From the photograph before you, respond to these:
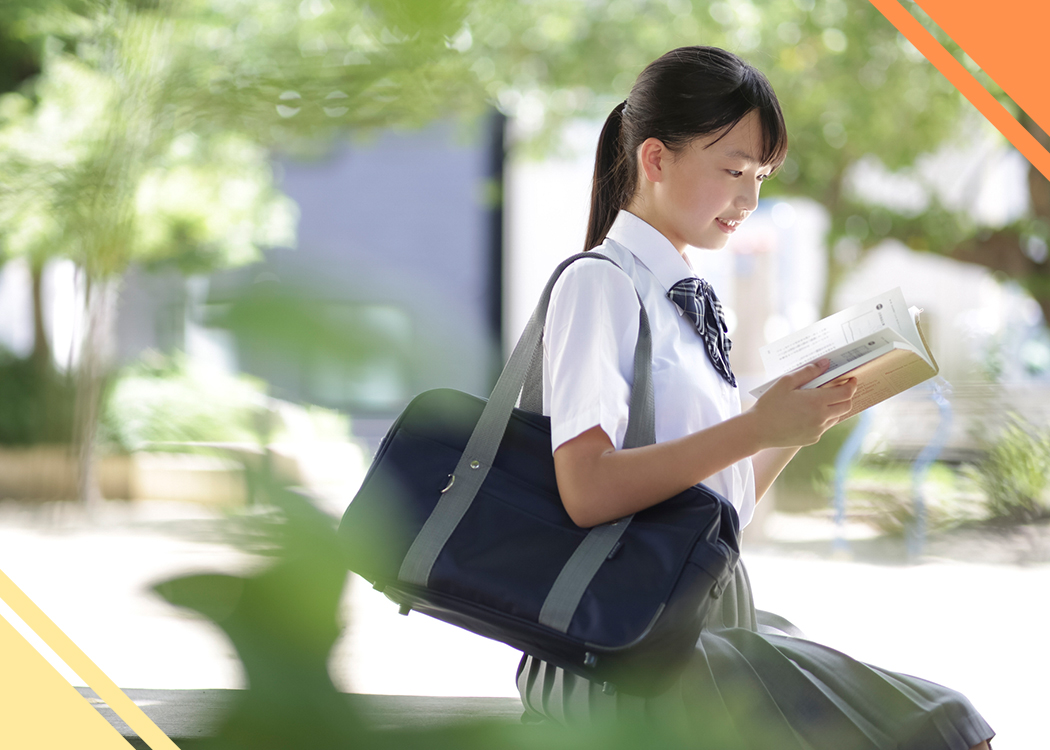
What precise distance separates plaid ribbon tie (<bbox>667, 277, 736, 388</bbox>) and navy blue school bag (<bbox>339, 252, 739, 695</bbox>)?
0.23 metres

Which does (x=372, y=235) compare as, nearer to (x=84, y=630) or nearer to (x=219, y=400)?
(x=219, y=400)

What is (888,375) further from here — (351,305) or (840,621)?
(840,621)

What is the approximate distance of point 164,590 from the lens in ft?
0.95

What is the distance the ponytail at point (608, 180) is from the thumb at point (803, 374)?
45 centimetres

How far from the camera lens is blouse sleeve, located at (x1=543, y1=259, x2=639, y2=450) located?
1095mm

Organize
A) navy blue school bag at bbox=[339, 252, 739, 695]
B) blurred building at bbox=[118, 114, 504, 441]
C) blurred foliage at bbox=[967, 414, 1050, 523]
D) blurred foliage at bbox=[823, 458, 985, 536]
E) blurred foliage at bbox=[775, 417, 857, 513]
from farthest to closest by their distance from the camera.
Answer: blurred foliage at bbox=[775, 417, 857, 513] < blurred foliage at bbox=[823, 458, 985, 536] < blurred foliage at bbox=[967, 414, 1050, 523] < navy blue school bag at bbox=[339, 252, 739, 695] < blurred building at bbox=[118, 114, 504, 441]

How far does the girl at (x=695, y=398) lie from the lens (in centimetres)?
108

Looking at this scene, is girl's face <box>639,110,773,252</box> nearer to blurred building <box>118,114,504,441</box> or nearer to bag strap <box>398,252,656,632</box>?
bag strap <box>398,252,656,632</box>

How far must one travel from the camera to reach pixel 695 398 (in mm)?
1257

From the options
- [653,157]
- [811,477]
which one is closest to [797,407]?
[653,157]

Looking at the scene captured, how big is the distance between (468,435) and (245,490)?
33.2 inches

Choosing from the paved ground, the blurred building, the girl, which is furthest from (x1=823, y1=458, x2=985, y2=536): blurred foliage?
the blurred building

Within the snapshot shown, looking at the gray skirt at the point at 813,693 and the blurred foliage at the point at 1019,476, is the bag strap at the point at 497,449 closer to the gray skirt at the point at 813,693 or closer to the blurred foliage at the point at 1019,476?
the gray skirt at the point at 813,693

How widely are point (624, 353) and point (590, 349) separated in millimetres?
59
